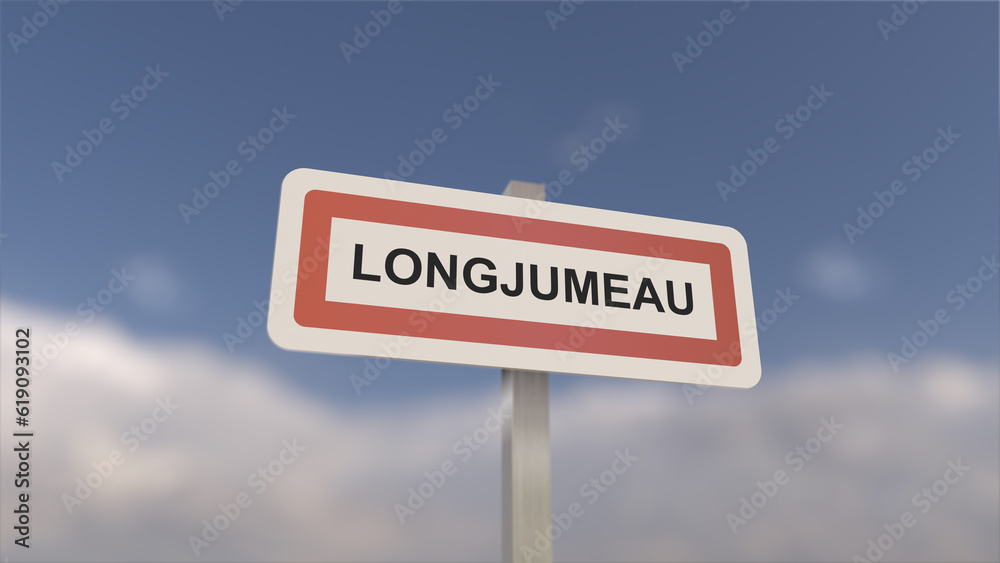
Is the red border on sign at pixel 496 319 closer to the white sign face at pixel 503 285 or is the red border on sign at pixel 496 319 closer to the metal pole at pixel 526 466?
the white sign face at pixel 503 285

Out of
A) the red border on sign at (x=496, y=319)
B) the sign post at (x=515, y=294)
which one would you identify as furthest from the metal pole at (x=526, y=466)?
the red border on sign at (x=496, y=319)

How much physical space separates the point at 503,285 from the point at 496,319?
93 millimetres

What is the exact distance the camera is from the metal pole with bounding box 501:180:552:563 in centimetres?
134

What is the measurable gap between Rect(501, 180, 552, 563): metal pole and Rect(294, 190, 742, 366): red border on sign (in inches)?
4.5

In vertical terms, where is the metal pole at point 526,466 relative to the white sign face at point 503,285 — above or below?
below

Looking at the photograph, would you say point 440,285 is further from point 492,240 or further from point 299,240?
point 299,240

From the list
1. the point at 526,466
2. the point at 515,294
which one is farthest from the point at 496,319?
the point at 526,466

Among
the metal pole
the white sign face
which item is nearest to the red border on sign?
the white sign face

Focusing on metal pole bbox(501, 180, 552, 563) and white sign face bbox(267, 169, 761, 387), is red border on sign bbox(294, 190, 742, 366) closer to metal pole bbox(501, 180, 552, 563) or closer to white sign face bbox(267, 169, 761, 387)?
white sign face bbox(267, 169, 761, 387)

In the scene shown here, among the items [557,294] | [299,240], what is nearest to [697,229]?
[557,294]

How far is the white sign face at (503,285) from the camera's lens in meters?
1.34

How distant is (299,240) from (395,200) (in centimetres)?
25

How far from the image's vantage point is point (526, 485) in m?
1.38

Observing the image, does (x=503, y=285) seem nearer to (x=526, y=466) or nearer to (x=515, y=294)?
(x=515, y=294)
